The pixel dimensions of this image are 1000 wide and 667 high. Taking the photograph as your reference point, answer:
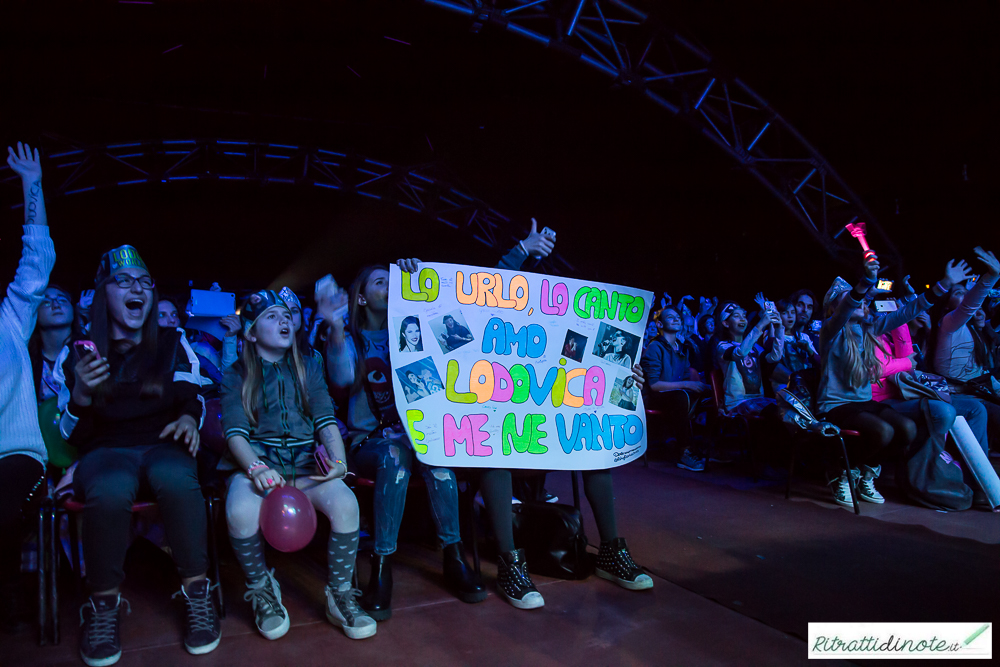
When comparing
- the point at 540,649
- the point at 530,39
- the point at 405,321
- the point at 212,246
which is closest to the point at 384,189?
the point at 212,246

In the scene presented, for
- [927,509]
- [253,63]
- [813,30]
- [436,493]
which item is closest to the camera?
[436,493]

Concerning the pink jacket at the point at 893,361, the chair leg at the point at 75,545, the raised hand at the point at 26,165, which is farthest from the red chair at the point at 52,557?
the pink jacket at the point at 893,361

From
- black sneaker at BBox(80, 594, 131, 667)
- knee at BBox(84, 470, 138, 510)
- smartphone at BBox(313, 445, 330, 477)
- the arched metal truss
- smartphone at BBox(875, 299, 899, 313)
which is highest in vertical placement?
the arched metal truss

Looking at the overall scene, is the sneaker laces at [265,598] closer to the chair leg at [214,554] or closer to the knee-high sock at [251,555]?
Result: the knee-high sock at [251,555]

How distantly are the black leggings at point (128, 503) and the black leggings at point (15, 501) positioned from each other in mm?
213

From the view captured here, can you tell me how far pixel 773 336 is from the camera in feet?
15.7

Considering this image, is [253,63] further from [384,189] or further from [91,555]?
[91,555]

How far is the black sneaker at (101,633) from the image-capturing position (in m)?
1.88

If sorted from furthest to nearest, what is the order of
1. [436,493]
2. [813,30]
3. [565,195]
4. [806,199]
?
[565,195] < [806,199] < [813,30] < [436,493]

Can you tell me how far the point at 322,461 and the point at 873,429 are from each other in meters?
3.43

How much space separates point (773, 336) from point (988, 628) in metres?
2.98

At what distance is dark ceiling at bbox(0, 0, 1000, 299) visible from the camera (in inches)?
246

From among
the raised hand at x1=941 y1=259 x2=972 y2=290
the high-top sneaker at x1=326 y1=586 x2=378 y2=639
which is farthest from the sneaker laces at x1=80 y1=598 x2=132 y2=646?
the raised hand at x1=941 y1=259 x2=972 y2=290

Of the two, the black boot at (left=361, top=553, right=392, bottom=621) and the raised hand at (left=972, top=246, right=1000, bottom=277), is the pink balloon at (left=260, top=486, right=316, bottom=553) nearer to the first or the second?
the black boot at (left=361, top=553, right=392, bottom=621)
